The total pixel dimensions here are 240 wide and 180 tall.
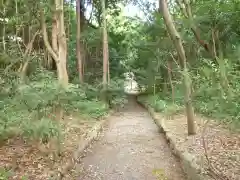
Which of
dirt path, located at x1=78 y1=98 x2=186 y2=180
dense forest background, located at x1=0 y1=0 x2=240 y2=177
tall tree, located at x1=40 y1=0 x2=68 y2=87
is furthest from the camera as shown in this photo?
tall tree, located at x1=40 y1=0 x2=68 y2=87

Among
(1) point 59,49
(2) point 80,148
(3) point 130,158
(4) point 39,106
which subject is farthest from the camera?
(2) point 80,148

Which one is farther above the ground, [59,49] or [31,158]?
[59,49]

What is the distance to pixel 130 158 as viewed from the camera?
9070 millimetres

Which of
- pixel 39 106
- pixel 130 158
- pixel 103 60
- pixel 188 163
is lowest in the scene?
pixel 130 158

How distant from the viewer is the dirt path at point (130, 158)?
25.1 ft

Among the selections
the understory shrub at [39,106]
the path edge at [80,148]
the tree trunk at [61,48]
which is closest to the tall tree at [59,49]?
the tree trunk at [61,48]

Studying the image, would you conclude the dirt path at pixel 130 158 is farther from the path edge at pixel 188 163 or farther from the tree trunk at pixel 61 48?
the tree trunk at pixel 61 48

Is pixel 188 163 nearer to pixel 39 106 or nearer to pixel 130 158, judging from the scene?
pixel 130 158

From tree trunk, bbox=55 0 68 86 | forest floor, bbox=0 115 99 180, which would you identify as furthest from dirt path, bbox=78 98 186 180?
tree trunk, bbox=55 0 68 86

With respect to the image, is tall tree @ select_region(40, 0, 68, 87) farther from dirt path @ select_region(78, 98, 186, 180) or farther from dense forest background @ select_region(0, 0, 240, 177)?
dirt path @ select_region(78, 98, 186, 180)

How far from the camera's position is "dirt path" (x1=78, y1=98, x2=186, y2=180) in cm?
766

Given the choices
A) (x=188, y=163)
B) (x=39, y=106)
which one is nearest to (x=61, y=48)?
(x=39, y=106)

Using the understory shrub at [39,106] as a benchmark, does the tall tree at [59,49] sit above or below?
above

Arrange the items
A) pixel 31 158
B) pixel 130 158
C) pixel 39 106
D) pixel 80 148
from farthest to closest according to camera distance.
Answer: pixel 80 148
pixel 130 158
pixel 31 158
pixel 39 106
